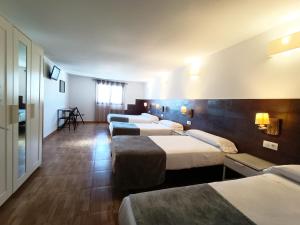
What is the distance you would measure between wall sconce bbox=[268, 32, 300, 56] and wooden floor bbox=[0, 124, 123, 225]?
2.77 metres

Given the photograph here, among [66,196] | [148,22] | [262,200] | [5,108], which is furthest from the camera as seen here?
[148,22]

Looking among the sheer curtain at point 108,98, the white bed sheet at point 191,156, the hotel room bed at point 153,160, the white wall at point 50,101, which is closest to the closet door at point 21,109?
the hotel room bed at point 153,160

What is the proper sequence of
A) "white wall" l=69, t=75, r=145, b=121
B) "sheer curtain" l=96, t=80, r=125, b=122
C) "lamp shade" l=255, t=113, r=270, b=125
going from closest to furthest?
"lamp shade" l=255, t=113, r=270, b=125, "white wall" l=69, t=75, r=145, b=121, "sheer curtain" l=96, t=80, r=125, b=122

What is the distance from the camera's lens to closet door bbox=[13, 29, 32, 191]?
2.02m

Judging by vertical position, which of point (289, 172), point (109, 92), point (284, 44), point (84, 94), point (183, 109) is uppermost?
point (284, 44)

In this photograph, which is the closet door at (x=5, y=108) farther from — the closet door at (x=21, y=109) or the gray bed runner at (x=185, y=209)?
the gray bed runner at (x=185, y=209)

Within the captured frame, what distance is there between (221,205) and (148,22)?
87.7 inches

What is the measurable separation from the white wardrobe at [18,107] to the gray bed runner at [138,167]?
1230 millimetres

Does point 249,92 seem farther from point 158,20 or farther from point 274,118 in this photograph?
point 158,20

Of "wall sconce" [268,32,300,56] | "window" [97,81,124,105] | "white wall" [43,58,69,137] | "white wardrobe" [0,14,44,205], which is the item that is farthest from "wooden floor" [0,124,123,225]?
"window" [97,81,124,105]

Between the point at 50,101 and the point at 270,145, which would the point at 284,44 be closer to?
the point at 270,145

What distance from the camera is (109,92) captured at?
823cm

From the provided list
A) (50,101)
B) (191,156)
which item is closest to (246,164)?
(191,156)

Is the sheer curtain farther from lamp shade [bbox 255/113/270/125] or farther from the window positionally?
lamp shade [bbox 255/113/270/125]
